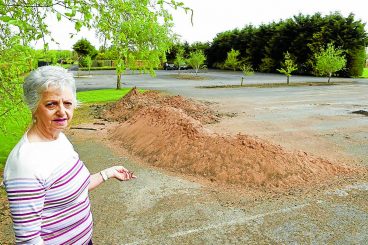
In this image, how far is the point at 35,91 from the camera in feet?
5.87

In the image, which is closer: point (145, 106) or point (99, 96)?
point (145, 106)

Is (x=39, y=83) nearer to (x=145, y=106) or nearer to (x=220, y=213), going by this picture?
(x=220, y=213)

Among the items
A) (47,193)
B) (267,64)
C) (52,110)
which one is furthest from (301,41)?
(47,193)

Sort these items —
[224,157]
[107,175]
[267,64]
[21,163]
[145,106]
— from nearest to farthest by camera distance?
[21,163]
[107,175]
[224,157]
[145,106]
[267,64]

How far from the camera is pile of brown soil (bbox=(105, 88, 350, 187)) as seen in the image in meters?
6.82

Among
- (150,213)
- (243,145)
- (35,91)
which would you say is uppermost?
(35,91)

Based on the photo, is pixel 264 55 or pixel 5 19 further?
pixel 264 55

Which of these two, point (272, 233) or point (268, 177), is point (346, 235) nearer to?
point (272, 233)

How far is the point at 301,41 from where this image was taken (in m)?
42.2

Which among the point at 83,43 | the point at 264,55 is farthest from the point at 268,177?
the point at 83,43

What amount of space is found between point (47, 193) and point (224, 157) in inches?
235

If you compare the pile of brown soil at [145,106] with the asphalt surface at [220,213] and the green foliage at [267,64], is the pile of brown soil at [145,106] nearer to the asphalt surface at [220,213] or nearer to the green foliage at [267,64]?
the asphalt surface at [220,213]

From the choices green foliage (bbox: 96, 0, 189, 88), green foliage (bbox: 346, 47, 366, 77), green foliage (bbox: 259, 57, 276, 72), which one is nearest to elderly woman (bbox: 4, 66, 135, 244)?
green foliage (bbox: 96, 0, 189, 88)

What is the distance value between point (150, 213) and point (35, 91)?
3987mm
